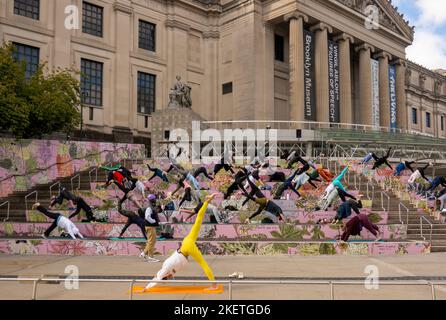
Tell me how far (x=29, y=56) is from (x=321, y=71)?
26.1 metres

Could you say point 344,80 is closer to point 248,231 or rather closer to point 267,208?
point 267,208

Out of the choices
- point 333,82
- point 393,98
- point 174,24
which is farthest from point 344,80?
point 174,24

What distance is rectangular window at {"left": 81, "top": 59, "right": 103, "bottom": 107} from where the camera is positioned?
4069 cm

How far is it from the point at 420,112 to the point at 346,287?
249ft

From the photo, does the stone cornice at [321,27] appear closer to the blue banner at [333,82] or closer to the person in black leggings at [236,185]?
the blue banner at [333,82]

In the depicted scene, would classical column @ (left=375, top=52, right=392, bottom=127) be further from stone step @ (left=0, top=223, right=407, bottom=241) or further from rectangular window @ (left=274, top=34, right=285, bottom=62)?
stone step @ (left=0, top=223, right=407, bottom=241)

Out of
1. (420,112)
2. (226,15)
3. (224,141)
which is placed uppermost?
(226,15)

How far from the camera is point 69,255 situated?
47.4 ft

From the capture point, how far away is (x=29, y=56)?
3753 centimetres

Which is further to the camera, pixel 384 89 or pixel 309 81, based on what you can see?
pixel 384 89

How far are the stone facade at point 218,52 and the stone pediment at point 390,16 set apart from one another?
0.94ft
